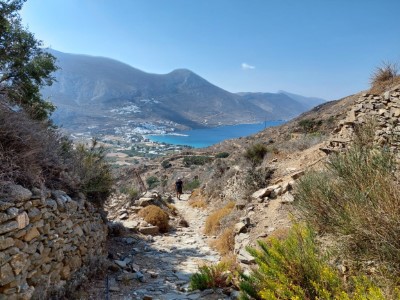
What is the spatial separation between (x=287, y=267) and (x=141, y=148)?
86.7m

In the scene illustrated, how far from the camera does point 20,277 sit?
376 cm

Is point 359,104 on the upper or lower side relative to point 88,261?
upper

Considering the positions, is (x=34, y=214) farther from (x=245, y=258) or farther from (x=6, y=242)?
(x=245, y=258)

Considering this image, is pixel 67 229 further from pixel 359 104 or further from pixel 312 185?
pixel 359 104

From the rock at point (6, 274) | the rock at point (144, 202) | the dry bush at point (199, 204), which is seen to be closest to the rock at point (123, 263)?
the rock at point (6, 274)

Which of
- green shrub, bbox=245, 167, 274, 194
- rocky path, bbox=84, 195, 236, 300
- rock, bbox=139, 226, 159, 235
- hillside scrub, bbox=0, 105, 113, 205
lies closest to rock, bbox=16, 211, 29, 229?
hillside scrub, bbox=0, 105, 113, 205

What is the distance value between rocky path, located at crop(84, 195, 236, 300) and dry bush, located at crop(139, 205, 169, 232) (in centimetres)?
38

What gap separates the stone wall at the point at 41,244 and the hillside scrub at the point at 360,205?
3.93 m

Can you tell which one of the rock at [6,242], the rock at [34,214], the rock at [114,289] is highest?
the rock at [34,214]

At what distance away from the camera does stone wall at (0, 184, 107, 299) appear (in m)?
3.64

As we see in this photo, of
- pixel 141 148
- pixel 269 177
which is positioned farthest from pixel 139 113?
pixel 269 177

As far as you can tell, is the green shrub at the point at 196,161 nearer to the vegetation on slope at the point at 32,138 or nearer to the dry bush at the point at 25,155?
the vegetation on slope at the point at 32,138

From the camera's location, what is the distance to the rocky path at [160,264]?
5.57 m

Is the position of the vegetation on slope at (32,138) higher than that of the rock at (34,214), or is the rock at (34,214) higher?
the vegetation on slope at (32,138)
